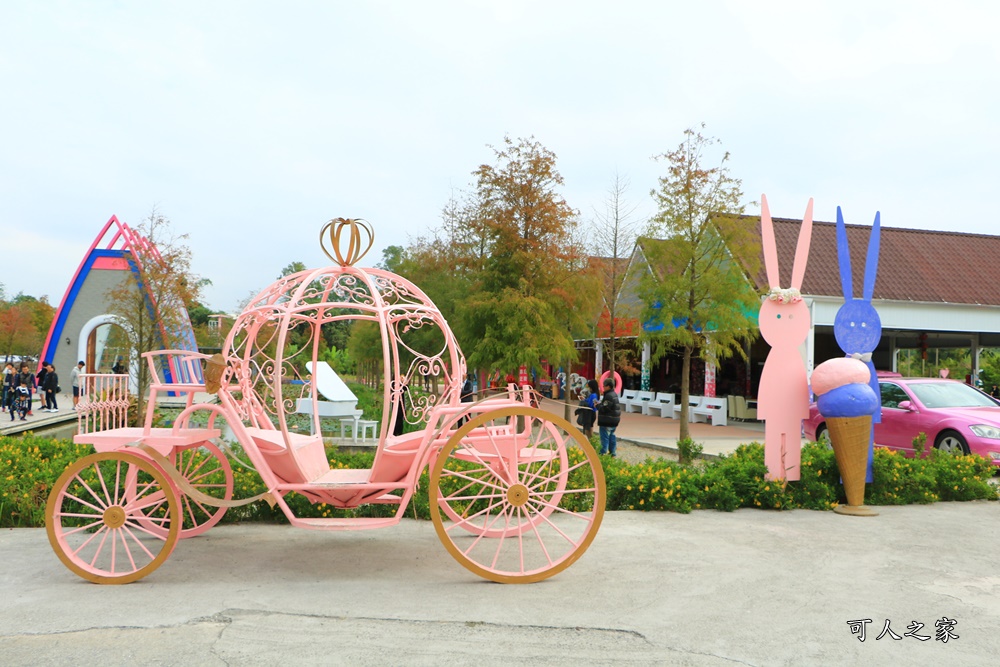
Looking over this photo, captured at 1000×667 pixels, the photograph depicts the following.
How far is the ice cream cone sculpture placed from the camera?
686 centimetres

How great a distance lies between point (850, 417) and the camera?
22.6 feet

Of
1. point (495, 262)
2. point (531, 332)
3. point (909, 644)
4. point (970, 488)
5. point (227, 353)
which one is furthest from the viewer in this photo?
point (495, 262)

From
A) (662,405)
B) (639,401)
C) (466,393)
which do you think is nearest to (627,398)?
(639,401)

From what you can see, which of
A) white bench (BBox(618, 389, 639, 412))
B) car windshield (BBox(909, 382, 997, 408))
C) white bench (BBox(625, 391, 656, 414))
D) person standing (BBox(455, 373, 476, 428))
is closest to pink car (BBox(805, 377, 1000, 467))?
car windshield (BBox(909, 382, 997, 408))

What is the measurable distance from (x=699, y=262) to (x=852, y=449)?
650cm

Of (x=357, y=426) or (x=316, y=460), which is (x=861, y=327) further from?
(x=357, y=426)

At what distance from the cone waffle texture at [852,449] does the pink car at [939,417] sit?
10.6 ft

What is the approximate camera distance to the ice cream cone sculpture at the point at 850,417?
6863 mm

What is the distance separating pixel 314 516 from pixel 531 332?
802 cm

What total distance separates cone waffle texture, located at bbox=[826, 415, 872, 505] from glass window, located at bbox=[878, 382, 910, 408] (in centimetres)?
442

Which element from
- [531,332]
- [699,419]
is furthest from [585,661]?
[699,419]

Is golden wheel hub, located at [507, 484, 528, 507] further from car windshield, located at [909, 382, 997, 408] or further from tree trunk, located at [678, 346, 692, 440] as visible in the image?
car windshield, located at [909, 382, 997, 408]

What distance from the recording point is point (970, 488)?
7.73 m

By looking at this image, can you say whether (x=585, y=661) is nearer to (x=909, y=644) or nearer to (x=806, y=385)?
(x=909, y=644)
